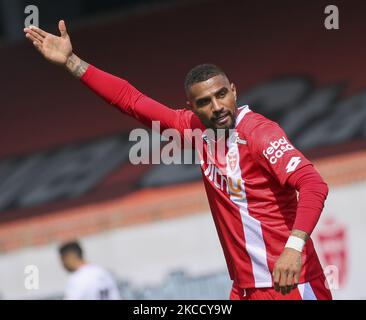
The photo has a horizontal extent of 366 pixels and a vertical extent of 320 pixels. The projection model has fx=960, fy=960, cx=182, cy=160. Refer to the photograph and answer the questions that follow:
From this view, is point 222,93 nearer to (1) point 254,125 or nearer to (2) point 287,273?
(1) point 254,125

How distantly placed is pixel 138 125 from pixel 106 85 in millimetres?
7764

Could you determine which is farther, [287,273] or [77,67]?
[77,67]

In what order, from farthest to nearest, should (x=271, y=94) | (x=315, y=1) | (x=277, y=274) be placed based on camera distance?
1. (x=315, y=1)
2. (x=271, y=94)
3. (x=277, y=274)

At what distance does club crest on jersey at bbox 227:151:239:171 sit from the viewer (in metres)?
4.70

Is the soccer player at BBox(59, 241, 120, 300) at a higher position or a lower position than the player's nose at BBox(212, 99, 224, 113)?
higher

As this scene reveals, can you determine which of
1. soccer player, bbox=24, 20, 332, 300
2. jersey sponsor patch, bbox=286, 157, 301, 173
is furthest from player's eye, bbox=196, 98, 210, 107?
jersey sponsor patch, bbox=286, 157, 301, 173

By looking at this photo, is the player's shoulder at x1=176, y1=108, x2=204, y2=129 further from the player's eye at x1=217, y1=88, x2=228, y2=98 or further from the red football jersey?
the player's eye at x1=217, y1=88, x2=228, y2=98

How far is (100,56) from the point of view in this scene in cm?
1422

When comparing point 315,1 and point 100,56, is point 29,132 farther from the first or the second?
point 315,1

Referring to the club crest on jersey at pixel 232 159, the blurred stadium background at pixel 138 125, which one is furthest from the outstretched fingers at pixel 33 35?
the blurred stadium background at pixel 138 125

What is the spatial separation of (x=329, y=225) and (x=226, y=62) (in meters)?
3.48

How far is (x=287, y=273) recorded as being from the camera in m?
4.02

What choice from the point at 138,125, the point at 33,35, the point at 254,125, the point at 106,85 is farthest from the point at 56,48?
the point at 138,125
